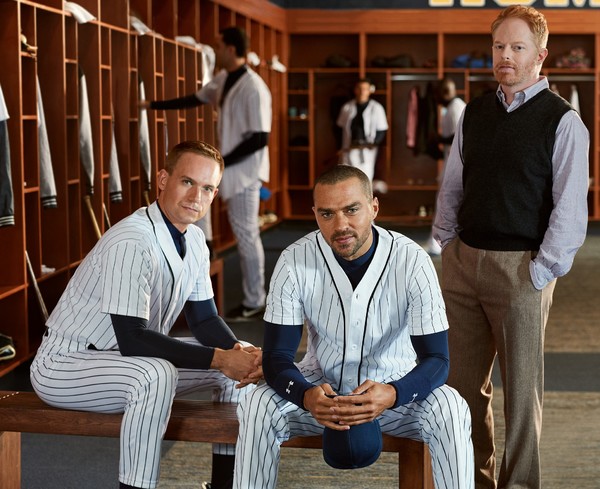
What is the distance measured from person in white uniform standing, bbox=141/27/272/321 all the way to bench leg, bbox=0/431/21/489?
350 cm

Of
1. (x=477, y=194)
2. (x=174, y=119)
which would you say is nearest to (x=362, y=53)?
(x=174, y=119)

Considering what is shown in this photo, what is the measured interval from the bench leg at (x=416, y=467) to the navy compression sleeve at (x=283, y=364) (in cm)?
37

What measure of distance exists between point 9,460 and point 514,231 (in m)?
1.63

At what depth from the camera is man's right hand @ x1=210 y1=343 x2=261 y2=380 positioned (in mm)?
2998

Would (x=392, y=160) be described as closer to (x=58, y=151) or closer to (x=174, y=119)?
(x=174, y=119)

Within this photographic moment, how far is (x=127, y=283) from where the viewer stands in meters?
2.93

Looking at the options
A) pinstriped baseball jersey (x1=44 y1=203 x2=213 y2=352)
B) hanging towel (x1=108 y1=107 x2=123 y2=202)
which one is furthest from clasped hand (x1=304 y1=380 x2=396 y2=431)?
hanging towel (x1=108 y1=107 x2=123 y2=202)

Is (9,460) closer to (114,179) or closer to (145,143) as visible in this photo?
(114,179)

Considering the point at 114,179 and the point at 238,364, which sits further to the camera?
the point at 114,179

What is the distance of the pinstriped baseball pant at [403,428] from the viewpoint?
104 inches

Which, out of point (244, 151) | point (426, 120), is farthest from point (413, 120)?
point (244, 151)

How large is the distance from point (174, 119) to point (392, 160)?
247 inches

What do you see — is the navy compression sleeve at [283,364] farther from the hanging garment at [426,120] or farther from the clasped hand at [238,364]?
the hanging garment at [426,120]

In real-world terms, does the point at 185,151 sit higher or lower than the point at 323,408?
higher
